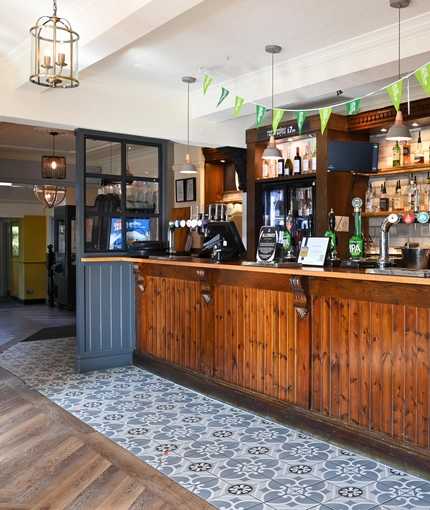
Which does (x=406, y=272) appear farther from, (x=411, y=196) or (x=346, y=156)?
(x=411, y=196)

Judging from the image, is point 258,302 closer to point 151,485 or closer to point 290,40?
point 151,485

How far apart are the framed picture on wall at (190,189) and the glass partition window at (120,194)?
2.42 metres

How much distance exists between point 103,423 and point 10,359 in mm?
2776

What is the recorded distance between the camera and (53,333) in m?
8.26

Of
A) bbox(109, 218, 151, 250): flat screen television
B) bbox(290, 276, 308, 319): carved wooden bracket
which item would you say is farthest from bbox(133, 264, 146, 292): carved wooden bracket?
bbox(290, 276, 308, 319): carved wooden bracket

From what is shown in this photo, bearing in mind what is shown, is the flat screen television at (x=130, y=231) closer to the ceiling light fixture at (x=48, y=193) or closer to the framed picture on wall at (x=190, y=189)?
the framed picture on wall at (x=190, y=189)

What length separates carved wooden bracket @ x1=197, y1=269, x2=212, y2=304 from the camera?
4.80 metres

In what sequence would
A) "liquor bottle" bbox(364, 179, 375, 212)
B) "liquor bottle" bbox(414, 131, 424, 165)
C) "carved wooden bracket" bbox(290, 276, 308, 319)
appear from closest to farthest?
"carved wooden bracket" bbox(290, 276, 308, 319) → "liquor bottle" bbox(414, 131, 424, 165) → "liquor bottle" bbox(364, 179, 375, 212)

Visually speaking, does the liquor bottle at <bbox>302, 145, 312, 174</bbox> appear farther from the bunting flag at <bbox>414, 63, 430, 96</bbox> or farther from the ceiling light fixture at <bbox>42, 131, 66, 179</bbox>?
the ceiling light fixture at <bbox>42, 131, 66, 179</bbox>

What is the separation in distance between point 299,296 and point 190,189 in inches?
211

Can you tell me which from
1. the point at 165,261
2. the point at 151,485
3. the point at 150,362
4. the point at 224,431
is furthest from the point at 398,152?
the point at 151,485

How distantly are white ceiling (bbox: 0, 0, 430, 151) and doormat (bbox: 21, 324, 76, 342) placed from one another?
3.55m

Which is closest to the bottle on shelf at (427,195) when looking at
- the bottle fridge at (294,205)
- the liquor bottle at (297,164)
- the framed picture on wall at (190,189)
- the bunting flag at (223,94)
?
the bottle fridge at (294,205)

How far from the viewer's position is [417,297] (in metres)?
3.19
